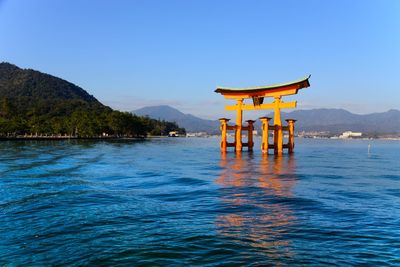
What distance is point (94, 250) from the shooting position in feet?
22.4

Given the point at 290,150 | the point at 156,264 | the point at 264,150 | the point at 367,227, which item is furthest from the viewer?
the point at 290,150

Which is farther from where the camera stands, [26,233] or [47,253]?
[26,233]

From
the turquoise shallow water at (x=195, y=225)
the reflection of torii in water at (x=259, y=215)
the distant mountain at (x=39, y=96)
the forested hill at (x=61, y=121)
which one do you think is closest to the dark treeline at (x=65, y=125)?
the forested hill at (x=61, y=121)

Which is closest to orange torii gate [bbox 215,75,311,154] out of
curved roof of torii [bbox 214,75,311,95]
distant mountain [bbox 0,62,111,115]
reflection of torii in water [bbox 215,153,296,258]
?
curved roof of torii [bbox 214,75,311,95]

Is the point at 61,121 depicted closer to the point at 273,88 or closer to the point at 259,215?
the point at 273,88

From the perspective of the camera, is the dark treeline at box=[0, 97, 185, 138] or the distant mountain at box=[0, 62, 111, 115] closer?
the dark treeline at box=[0, 97, 185, 138]

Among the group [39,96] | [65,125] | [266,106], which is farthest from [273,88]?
[39,96]

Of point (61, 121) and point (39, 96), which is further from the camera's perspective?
point (39, 96)

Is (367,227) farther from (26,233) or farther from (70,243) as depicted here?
(26,233)

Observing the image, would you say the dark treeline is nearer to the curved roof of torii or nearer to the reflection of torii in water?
the curved roof of torii

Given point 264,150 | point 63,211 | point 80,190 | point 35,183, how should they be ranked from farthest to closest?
1. point 264,150
2. point 35,183
3. point 80,190
4. point 63,211

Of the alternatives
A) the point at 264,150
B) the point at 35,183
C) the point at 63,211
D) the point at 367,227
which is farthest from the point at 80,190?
the point at 264,150

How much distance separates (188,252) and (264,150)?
35.6 metres

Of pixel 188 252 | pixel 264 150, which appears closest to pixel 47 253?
pixel 188 252
